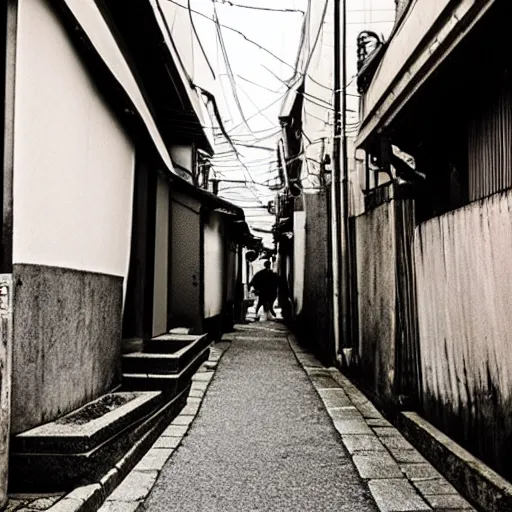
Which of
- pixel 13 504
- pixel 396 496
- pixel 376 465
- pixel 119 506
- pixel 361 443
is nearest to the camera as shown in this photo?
pixel 13 504

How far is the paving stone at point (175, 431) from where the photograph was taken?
8195 mm

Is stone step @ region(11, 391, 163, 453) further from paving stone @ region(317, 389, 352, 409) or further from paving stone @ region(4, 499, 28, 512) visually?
paving stone @ region(317, 389, 352, 409)

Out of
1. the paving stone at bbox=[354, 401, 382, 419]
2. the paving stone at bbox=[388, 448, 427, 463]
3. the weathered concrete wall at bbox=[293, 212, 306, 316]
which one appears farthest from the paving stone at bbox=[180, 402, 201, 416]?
the weathered concrete wall at bbox=[293, 212, 306, 316]

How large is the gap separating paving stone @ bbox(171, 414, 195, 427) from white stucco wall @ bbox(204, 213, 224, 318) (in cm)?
815

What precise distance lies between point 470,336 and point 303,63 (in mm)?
19612

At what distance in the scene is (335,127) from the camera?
46.0 feet

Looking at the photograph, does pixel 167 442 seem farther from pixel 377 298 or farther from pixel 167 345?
pixel 377 298

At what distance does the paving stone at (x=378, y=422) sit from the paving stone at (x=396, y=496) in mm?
2360

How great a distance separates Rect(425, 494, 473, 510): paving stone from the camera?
5523mm

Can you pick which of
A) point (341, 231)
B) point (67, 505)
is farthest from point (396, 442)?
point (341, 231)

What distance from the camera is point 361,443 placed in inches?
307

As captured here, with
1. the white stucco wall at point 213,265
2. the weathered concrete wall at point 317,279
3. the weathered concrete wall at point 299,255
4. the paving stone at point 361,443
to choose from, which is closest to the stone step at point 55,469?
the paving stone at point 361,443

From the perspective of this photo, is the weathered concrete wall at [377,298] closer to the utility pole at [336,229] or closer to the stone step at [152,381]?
the utility pole at [336,229]

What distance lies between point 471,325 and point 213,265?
47.0ft
